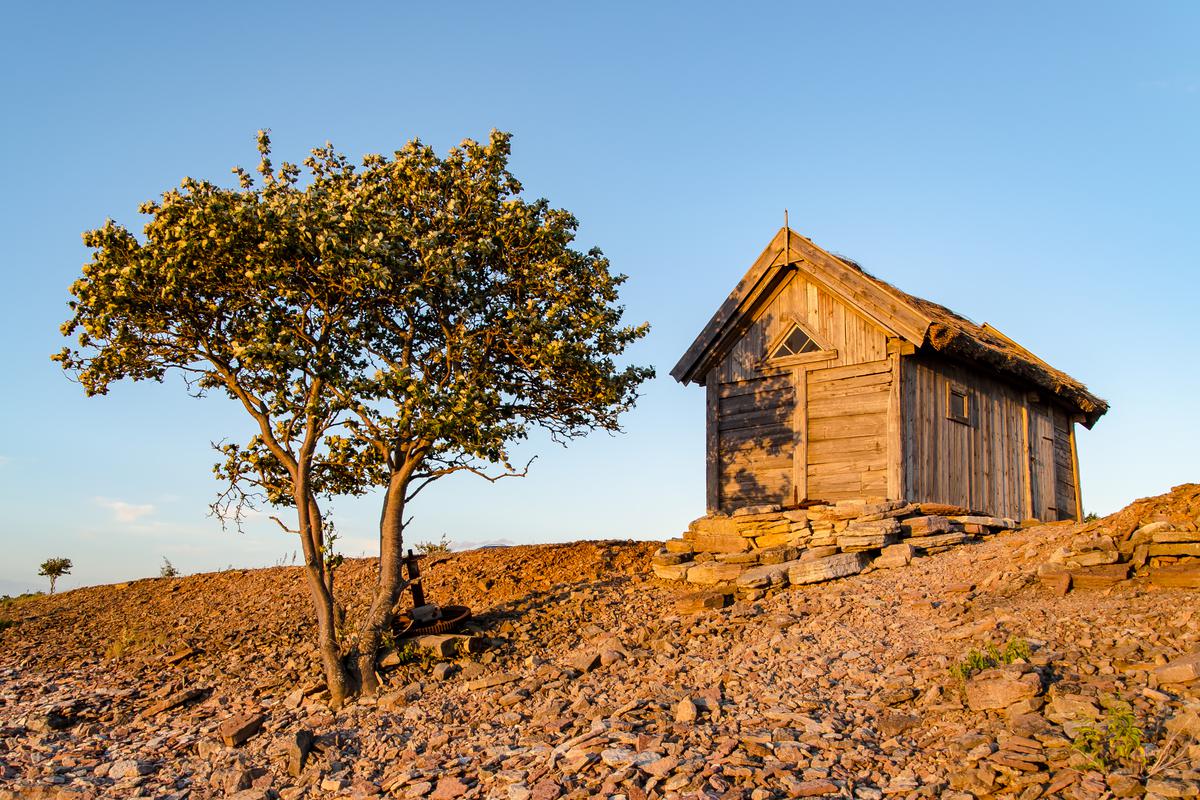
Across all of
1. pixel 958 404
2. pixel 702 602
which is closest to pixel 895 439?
pixel 958 404

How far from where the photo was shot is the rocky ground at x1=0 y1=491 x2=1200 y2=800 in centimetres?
823

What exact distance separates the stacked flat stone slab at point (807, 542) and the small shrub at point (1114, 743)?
682 cm

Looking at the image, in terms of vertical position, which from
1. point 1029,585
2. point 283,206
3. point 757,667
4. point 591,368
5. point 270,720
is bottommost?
point 270,720

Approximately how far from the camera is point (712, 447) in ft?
62.1

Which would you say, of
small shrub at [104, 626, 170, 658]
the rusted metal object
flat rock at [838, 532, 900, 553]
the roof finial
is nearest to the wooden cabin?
the roof finial

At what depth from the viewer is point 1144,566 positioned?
12156 mm

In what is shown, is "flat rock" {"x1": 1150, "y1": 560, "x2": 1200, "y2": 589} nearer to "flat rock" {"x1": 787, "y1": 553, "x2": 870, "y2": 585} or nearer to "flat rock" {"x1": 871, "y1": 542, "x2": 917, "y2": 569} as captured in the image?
"flat rock" {"x1": 871, "y1": 542, "x2": 917, "y2": 569}

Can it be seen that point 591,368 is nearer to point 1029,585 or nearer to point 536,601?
point 536,601

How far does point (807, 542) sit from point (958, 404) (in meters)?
4.59

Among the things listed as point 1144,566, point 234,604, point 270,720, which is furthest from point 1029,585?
point 234,604

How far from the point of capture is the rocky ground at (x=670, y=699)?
823cm

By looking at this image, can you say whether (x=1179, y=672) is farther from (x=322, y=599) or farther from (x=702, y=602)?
(x=322, y=599)

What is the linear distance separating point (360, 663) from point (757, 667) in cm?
529

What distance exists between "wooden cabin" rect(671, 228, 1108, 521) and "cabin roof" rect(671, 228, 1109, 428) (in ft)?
0.09
